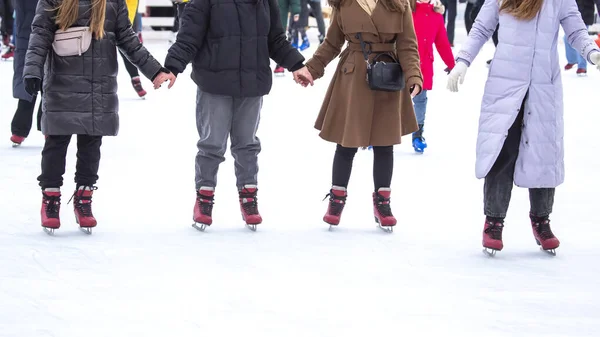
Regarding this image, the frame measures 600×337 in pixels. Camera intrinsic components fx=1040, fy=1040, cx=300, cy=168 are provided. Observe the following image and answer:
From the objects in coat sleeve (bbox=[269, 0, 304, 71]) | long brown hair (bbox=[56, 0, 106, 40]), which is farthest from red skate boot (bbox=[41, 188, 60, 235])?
coat sleeve (bbox=[269, 0, 304, 71])

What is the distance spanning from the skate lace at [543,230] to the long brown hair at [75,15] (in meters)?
2.10

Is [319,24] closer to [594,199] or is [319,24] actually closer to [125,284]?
[594,199]

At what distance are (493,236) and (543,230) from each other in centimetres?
24

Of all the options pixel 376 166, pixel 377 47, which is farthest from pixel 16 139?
pixel 377 47

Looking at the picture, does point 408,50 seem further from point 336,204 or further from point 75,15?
point 75,15

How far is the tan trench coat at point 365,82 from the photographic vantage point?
4727mm

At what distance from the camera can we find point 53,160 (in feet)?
15.5

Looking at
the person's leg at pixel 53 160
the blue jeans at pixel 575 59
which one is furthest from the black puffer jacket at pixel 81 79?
the blue jeans at pixel 575 59

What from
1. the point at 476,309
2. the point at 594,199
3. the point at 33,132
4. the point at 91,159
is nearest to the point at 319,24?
the point at 33,132

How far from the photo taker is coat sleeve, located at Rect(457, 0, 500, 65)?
4441 mm

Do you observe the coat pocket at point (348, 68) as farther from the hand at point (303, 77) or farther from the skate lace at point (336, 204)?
the skate lace at point (336, 204)

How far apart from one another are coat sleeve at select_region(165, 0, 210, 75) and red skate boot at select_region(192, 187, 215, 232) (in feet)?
1.99

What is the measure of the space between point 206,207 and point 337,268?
35.9 inches

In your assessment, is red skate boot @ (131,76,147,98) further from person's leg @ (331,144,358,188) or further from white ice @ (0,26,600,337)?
person's leg @ (331,144,358,188)
